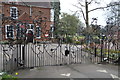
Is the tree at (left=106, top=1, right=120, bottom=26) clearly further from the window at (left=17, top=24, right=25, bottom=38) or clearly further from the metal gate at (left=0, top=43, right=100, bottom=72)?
the window at (left=17, top=24, right=25, bottom=38)

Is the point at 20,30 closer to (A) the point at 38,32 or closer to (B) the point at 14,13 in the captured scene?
(A) the point at 38,32

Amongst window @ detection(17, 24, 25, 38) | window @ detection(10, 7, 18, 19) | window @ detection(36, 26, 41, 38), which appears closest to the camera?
window @ detection(17, 24, 25, 38)

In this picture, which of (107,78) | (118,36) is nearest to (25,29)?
(107,78)

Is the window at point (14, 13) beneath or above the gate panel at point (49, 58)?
above

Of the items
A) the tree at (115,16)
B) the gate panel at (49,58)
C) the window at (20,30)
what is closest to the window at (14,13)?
the window at (20,30)

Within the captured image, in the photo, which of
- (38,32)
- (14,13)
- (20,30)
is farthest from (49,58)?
(14,13)

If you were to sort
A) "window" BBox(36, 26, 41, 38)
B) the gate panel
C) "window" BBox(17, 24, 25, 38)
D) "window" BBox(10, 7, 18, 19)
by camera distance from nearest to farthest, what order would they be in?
1. "window" BBox(17, 24, 25, 38)
2. "window" BBox(10, 7, 18, 19)
3. "window" BBox(36, 26, 41, 38)
4. the gate panel

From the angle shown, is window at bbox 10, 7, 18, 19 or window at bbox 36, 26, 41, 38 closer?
window at bbox 10, 7, 18, 19

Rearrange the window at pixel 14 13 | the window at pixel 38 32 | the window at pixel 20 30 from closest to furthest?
the window at pixel 20 30 → the window at pixel 14 13 → the window at pixel 38 32

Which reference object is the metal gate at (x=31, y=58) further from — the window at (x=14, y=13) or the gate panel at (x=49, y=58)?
the window at (x=14, y=13)

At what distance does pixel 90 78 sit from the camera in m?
4.25

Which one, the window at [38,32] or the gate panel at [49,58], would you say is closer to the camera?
the window at [38,32]

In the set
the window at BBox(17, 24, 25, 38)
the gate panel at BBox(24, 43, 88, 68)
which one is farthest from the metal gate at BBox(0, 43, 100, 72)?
the window at BBox(17, 24, 25, 38)

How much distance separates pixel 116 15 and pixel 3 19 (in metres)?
5.57
